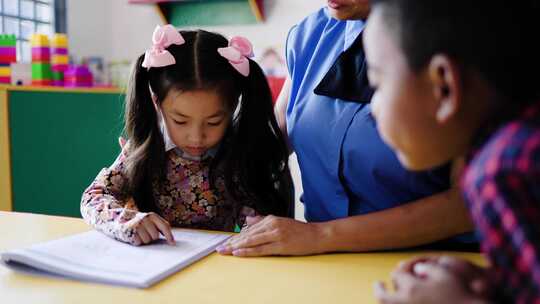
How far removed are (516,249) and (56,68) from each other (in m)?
2.77

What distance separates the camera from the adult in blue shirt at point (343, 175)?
0.95 meters

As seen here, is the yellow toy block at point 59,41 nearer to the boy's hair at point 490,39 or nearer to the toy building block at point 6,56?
the toy building block at point 6,56

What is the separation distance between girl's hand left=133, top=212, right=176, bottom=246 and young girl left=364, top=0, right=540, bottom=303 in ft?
1.84

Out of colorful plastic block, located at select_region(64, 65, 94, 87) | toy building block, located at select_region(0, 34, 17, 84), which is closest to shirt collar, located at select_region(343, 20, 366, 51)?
colorful plastic block, located at select_region(64, 65, 94, 87)

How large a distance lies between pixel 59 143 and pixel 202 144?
1.52m

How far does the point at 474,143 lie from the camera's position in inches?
18.6

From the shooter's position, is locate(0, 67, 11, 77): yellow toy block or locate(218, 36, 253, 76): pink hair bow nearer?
locate(218, 36, 253, 76): pink hair bow

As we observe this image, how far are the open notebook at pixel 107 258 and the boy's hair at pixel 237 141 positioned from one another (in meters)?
0.31

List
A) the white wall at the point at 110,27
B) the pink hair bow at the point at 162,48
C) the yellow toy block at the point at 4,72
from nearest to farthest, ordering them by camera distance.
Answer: the pink hair bow at the point at 162,48, the yellow toy block at the point at 4,72, the white wall at the point at 110,27

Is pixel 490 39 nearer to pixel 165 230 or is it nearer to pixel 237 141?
pixel 165 230

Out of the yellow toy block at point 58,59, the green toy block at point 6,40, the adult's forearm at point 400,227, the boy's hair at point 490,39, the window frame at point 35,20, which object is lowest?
the adult's forearm at point 400,227

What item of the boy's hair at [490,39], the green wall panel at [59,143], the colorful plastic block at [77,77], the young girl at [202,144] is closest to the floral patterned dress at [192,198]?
the young girl at [202,144]

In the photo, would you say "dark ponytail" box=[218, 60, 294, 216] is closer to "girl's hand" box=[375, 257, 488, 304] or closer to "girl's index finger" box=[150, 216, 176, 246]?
"girl's index finger" box=[150, 216, 176, 246]

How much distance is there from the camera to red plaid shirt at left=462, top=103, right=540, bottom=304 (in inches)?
15.3
